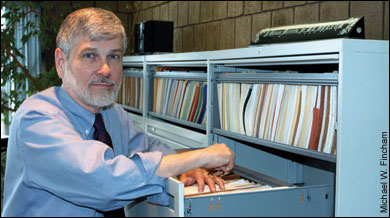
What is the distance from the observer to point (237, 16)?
3131mm

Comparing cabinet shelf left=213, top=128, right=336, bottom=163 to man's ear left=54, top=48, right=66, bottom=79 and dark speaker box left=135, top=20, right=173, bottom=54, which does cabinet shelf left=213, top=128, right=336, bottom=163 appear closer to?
man's ear left=54, top=48, right=66, bottom=79

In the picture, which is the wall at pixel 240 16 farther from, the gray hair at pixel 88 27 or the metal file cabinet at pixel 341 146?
the gray hair at pixel 88 27

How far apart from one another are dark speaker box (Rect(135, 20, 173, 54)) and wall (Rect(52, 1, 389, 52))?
0.34 meters

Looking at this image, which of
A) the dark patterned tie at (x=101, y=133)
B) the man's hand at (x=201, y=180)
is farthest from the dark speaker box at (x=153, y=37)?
the man's hand at (x=201, y=180)

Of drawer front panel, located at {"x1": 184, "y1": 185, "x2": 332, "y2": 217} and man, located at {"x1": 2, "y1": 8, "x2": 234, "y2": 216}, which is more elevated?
man, located at {"x1": 2, "y1": 8, "x2": 234, "y2": 216}

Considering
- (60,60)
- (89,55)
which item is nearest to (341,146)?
(89,55)

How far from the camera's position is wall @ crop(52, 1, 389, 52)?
7.10 ft

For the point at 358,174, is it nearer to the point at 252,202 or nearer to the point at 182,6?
the point at 252,202

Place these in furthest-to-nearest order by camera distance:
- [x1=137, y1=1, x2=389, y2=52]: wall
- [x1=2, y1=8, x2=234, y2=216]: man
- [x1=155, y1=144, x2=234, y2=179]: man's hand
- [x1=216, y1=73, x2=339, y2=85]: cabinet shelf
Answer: [x1=137, y1=1, x2=389, y2=52]: wall, [x1=216, y1=73, x2=339, y2=85]: cabinet shelf, [x1=155, y1=144, x2=234, y2=179]: man's hand, [x1=2, y1=8, x2=234, y2=216]: man

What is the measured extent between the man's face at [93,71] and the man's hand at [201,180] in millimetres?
375

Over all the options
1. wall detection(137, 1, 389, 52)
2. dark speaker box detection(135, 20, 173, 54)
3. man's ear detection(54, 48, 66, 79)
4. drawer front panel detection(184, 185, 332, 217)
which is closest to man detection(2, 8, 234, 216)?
man's ear detection(54, 48, 66, 79)

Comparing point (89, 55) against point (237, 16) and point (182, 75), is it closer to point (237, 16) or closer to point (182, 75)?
point (182, 75)

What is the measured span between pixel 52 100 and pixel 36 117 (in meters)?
0.17

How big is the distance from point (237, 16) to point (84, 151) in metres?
2.12
